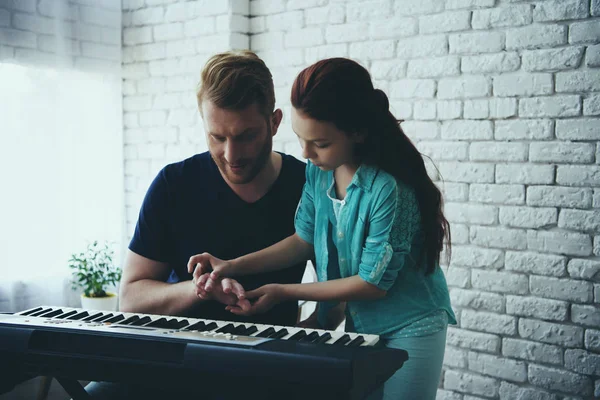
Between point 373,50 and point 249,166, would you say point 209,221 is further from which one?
point 373,50

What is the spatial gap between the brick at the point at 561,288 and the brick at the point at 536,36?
90cm

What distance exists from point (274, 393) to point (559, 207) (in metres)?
1.68

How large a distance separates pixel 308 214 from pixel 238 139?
0.28 m

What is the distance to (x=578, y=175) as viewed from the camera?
2.39 metres

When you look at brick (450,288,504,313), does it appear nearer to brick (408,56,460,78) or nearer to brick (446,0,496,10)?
brick (408,56,460,78)

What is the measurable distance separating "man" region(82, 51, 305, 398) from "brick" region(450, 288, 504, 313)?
1.02 meters

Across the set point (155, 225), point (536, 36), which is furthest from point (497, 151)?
point (155, 225)

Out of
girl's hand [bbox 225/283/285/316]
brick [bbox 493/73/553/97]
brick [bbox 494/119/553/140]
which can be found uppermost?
brick [bbox 493/73/553/97]

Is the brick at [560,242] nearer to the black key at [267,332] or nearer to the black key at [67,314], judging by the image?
the black key at [267,332]

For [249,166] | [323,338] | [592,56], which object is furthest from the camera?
[592,56]

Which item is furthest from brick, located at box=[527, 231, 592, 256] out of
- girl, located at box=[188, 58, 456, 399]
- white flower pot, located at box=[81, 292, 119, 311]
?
white flower pot, located at box=[81, 292, 119, 311]

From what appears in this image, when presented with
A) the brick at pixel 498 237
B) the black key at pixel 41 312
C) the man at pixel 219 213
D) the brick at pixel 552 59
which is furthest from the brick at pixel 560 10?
the black key at pixel 41 312

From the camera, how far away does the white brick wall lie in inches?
94.3

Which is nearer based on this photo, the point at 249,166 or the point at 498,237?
the point at 249,166
